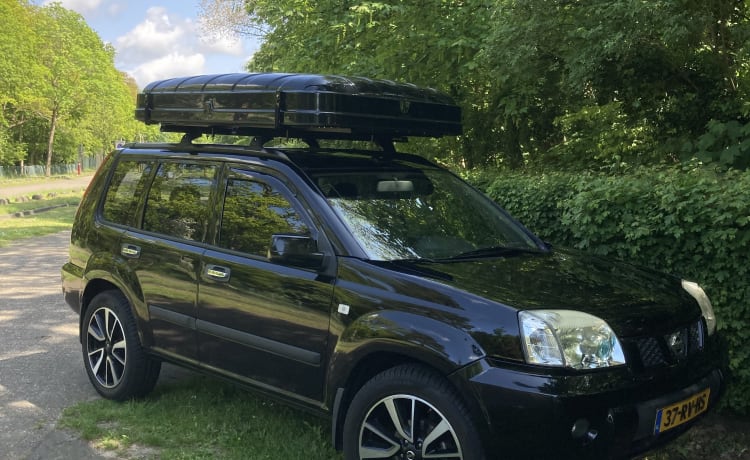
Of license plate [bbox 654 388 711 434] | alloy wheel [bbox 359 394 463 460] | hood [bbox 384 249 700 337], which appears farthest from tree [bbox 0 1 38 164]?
license plate [bbox 654 388 711 434]

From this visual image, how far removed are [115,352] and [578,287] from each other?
340 centimetres

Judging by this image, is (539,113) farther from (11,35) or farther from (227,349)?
(11,35)

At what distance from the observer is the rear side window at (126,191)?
5.06 metres

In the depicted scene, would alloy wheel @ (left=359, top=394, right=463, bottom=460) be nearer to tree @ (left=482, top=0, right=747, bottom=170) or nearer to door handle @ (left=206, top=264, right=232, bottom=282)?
door handle @ (left=206, top=264, right=232, bottom=282)

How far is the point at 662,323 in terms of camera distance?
3238 millimetres

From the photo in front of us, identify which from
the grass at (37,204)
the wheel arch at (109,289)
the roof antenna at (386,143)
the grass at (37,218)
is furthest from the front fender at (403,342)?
the grass at (37,204)

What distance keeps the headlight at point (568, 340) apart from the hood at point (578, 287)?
0.05 m

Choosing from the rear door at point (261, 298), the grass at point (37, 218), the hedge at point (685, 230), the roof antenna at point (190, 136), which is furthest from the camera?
the grass at point (37, 218)

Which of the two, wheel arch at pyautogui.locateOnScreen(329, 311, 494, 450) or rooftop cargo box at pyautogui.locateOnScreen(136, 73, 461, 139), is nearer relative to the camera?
wheel arch at pyautogui.locateOnScreen(329, 311, 494, 450)

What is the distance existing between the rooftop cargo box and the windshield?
350mm

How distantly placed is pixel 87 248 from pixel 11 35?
4274 cm

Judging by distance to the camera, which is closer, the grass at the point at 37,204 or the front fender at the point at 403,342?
the front fender at the point at 403,342

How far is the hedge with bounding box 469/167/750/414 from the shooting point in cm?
424

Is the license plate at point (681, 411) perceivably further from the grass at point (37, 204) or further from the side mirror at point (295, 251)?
the grass at point (37, 204)
